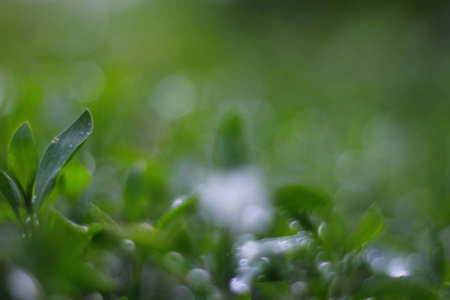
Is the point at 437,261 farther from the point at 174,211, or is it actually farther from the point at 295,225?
the point at 174,211

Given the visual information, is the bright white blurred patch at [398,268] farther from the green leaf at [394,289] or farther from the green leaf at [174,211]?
the green leaf at [174,211]

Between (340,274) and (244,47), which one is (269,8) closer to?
(244,47)

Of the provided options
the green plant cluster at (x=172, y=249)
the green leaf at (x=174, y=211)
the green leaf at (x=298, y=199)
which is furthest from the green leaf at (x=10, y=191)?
the green leaf at (x=298, y=199)

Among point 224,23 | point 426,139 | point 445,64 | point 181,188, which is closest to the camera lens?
point 181,188

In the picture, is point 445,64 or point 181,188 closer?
point 181,188

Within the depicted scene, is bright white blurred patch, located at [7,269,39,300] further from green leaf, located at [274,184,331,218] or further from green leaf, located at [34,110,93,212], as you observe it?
green leaf, located at [274,184,331,218]

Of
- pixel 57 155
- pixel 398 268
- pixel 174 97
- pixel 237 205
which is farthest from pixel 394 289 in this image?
pixel 174 97

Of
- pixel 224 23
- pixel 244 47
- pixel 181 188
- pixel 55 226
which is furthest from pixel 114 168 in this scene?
pixel 224 23
